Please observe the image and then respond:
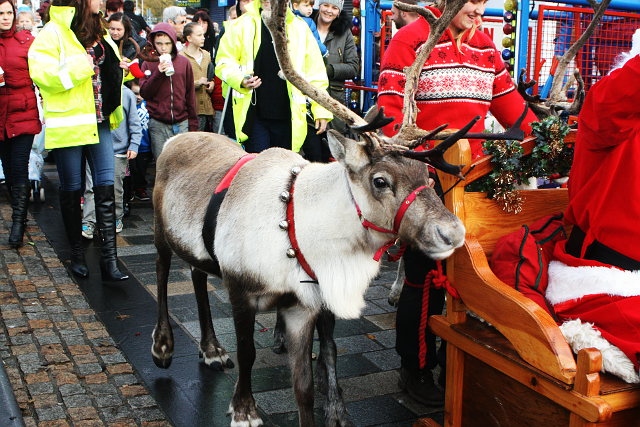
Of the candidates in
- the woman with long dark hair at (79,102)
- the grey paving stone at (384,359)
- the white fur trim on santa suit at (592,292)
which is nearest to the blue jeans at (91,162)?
the woman with long dark hair at (79,102)

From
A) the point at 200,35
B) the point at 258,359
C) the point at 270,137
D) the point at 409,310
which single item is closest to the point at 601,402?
the point at 409,310

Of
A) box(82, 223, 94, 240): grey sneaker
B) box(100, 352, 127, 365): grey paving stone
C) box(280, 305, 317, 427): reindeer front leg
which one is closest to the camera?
box(280, 305, 317, 427): reindeer front leg

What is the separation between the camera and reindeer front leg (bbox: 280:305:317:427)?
361cm

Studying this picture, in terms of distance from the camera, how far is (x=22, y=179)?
7273 millimetres

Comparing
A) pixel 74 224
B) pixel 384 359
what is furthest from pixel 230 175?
pixel 74 224

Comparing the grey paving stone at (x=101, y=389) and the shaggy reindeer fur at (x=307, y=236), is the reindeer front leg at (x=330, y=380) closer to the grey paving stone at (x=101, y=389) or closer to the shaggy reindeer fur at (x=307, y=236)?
the shaggy reindeer fur at (x=307, y=236)

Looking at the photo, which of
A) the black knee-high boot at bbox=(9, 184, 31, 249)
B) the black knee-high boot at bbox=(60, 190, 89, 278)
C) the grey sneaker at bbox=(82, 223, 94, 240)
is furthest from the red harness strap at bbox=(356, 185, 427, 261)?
the black knee-high boot at bbox=(9, 184, 31, 249)

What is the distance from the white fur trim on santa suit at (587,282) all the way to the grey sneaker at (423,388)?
1190 millimetres

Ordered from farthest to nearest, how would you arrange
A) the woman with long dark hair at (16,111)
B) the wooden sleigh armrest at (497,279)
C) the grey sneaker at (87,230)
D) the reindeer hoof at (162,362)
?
the grey sneaker at (87,230) → the woman with long dark hair at (16,111) → the reindeer hoof at (162,362) → the wooden sleigh armrest at (497,279)

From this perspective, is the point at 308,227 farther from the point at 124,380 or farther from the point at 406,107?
the point at 124,380

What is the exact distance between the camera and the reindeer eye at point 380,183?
3.13m

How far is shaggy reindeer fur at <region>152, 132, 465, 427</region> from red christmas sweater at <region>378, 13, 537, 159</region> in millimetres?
743

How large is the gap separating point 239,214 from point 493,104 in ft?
6.09

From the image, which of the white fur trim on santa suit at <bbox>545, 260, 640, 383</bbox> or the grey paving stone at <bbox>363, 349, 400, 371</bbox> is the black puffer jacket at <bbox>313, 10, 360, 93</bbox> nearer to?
the grey paving stone at <bbox>363, 349, 400, 371</bbox>
